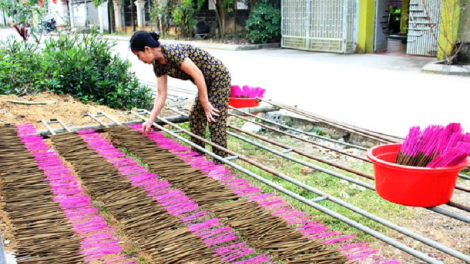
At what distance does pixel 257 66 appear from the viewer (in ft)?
31.3

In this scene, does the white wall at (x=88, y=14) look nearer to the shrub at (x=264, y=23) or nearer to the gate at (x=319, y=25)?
the shrub at (x=264, y=23)

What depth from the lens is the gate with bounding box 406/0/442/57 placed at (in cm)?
953

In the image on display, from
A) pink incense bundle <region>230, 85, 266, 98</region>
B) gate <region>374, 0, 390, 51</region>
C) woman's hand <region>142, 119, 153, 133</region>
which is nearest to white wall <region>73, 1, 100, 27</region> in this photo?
gate <region>374, 0, 390, 51</region>

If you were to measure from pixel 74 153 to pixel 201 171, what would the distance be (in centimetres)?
100

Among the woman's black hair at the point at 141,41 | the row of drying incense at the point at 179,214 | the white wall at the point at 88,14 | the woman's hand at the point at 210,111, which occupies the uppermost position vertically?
the white wall at the point at 88,14

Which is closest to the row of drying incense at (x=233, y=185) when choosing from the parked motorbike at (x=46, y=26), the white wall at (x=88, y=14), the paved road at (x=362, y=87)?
the paved road at (x=362, y=87)

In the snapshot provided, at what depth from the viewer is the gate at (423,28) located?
31.3 ft

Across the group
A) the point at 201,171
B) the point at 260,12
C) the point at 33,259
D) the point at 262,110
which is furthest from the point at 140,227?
the point at 260,12

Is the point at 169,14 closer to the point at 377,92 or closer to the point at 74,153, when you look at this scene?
the point at 377,92

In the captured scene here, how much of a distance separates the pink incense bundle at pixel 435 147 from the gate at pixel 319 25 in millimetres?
9815

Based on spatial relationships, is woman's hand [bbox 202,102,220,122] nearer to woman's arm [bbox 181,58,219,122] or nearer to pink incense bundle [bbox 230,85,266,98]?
woman's arm [bbox 181,58,219,122]

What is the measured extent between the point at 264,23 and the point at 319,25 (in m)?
2.05

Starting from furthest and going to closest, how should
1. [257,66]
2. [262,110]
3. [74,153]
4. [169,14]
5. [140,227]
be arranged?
[169,14] → [257,66] → [262,110] → [74,153] → [140,227]

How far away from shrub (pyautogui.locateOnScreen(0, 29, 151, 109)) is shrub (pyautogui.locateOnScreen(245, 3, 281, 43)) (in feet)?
27.8
